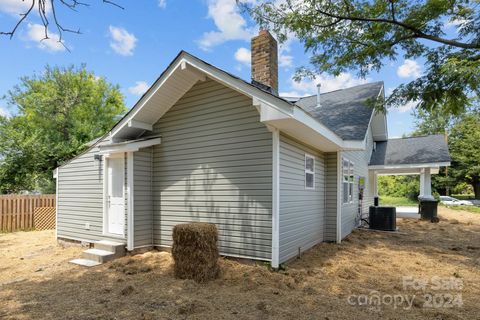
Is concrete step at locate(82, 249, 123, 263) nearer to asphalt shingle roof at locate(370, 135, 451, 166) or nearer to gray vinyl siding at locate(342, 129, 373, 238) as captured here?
gray vinyl siding at locate(342, 129, 373, 238)

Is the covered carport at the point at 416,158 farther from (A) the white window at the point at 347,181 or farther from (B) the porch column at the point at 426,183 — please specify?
(A) the white window at the point at 347,181

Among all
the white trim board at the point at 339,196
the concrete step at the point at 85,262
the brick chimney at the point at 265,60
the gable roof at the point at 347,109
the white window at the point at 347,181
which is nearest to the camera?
the concrete step at the point at 85,262

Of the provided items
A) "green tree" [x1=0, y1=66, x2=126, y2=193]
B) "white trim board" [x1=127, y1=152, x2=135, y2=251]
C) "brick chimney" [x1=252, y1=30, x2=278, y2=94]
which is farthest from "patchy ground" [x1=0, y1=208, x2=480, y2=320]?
"green tree" [x1=0, y1=66, x2=126, y2=193]

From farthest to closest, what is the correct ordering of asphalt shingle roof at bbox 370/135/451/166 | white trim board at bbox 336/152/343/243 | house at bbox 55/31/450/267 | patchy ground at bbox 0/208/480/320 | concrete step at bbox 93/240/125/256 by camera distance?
asphalt shingle roof at bbox 370/135/451/166 < white trim board at bbox 336/152/343/243 < concrete step at bbox 93/240/125/256 < house at bbox 55/31/450/267 < patchy ground at bbox 0/208/480/320

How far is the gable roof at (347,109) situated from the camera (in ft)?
29.5

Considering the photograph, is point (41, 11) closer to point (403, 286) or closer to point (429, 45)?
point (403, 286)

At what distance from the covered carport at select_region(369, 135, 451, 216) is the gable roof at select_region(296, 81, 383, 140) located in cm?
400

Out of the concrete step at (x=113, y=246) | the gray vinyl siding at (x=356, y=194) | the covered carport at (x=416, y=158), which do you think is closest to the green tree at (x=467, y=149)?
the covered carport at (x=416, y=158)

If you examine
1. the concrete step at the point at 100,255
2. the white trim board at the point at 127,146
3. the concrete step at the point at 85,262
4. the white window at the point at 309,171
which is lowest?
the concrete step at the point at 85,262

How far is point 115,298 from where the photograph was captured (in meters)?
4.55

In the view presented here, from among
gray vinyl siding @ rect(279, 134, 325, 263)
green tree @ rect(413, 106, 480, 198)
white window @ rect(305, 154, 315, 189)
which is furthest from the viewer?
green tree @ rect(413, 106, 480, 198)

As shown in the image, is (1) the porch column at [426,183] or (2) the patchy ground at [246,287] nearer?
(2) the patchy ground at [246,287]

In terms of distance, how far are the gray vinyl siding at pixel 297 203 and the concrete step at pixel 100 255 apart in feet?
12.7

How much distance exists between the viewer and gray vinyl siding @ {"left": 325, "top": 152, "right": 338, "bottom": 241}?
862cm
